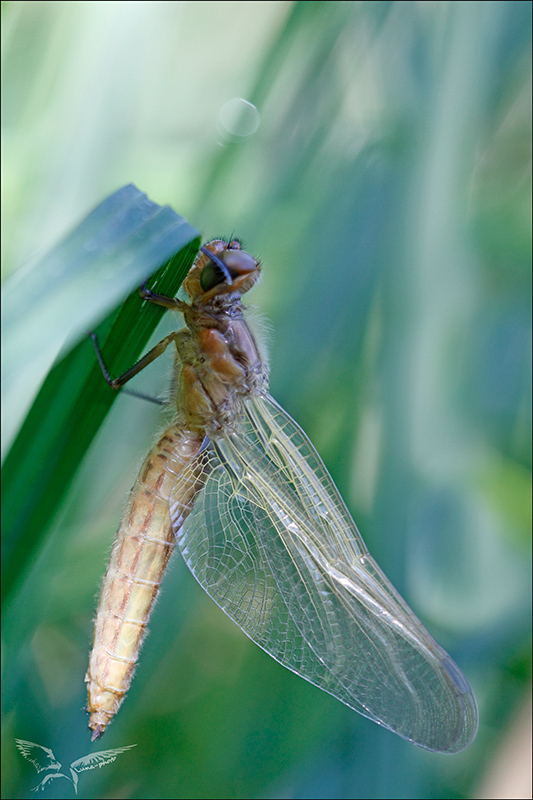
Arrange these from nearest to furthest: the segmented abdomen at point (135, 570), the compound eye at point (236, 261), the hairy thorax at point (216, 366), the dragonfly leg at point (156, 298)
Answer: the dragonfly leg at point (156, 298), the segmented abdomen at point (135, 570), the compound eye at point (236, 261), the hairy thorax at point (216, 366)

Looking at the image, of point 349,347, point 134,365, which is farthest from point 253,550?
point 349,347

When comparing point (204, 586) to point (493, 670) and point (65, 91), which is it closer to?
point (493, 670)

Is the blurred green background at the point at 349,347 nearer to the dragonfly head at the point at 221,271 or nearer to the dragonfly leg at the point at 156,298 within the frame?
the dragonfly head at the point at 221,271

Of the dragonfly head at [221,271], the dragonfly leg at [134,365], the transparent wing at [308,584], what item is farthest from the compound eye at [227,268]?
the transparent wing at [308,584]

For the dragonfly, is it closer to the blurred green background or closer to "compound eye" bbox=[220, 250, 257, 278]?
"compound eye" bbox=[220, 250, 257, 278]

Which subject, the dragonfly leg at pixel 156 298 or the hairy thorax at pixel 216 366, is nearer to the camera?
the dragonfly leg at pixel 156 298

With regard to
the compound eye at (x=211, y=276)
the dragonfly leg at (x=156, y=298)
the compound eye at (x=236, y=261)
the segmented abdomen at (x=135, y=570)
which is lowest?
the segmented abdomen at (x=135, y=570)

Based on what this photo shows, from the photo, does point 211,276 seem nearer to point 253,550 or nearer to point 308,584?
point 253,550

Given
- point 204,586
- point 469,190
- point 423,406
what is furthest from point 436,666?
point 469,190
